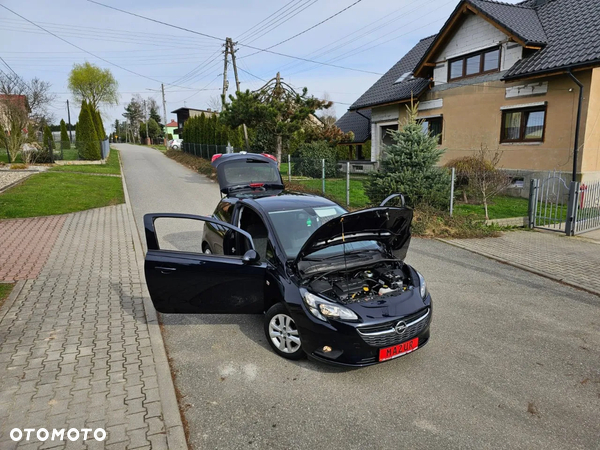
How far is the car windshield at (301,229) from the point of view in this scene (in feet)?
14.1

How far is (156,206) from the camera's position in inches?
535

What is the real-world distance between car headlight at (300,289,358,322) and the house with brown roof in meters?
12.7

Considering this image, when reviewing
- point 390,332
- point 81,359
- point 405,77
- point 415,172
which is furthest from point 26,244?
point 405,77

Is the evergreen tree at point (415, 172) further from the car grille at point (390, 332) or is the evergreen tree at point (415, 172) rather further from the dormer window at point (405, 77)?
the dormer window at point (405, 77)

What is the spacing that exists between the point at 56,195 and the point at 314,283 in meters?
13.9

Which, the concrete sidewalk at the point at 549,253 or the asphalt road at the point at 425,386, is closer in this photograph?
the asphalt road at the point at 425,386

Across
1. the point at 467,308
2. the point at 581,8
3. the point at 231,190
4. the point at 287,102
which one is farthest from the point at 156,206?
the point at 581,8

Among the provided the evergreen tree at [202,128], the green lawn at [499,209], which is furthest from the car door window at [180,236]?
the evergreen tree at [202,128]

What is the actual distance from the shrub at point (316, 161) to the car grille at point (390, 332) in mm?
15090

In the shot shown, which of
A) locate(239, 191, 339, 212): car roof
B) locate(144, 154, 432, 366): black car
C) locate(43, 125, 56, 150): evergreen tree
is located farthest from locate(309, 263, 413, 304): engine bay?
locate(43, 125, 56, 150): evergreen tree

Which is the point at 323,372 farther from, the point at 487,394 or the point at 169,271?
the point at 169,271

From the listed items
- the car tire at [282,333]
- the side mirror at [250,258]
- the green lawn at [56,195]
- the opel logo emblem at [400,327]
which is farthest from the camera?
the green lawn at [56,195]

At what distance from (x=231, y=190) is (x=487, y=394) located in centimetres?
632

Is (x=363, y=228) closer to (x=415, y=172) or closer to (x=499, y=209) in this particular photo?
(x=415, y=172)
